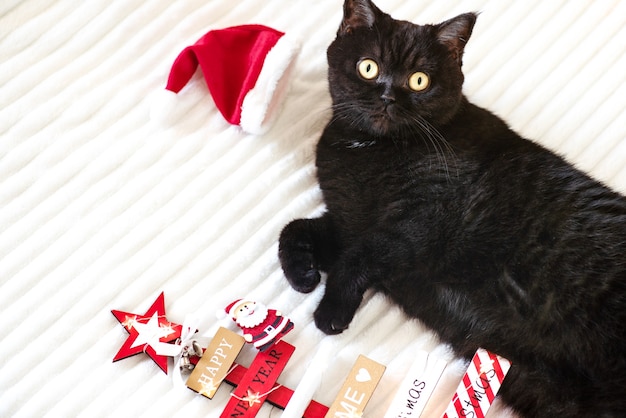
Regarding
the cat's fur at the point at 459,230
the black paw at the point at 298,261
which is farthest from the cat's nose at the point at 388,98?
the black paw at the point at 298,261

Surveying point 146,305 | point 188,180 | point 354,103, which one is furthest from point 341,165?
point 146,305

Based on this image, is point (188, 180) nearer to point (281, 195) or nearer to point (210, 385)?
point (281, 195)

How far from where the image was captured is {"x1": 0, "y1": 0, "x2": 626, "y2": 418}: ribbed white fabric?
117cm

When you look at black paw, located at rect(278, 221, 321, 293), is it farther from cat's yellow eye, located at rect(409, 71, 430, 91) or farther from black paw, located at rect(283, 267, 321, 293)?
cat's yellow eye, located at rect(409, 71, 430, 91)

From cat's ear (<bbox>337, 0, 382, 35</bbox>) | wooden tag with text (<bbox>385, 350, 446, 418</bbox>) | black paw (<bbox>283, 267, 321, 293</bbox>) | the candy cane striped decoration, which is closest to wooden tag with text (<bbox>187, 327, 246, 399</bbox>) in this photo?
black paw (<bbox>283, 267, 321, 293</bbox>)

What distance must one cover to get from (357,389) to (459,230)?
0.39 m

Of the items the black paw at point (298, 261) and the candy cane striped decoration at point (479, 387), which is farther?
the black paw at point (298, 261)

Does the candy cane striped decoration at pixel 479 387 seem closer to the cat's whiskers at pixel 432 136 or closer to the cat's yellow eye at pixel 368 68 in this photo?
the cat's whiskers at pixel 432 136

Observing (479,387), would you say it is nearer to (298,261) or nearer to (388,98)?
(298,261)

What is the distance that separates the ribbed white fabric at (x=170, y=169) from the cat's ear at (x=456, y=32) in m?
0.24

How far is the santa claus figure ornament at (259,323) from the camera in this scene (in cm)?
113

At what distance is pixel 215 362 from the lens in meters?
1.15

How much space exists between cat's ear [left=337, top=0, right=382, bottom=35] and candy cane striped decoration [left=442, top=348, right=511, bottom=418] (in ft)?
2.53

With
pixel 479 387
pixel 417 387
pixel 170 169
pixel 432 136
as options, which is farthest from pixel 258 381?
pixel 432 136
